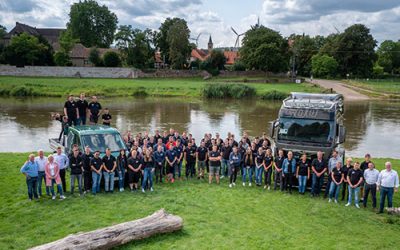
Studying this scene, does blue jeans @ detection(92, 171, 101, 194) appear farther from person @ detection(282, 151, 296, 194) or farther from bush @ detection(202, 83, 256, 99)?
bush @ detection(202, 83, 256, 99)

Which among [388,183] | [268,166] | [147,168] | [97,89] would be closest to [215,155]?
[268,166]

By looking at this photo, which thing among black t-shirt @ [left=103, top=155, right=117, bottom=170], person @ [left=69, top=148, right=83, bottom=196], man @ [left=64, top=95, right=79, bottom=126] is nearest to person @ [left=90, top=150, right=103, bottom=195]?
black t-shirt @ [left=103, top=155, right=117, bottom=170]

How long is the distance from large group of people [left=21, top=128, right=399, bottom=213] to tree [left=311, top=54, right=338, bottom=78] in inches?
3218

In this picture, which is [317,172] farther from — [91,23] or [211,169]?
[91,23]

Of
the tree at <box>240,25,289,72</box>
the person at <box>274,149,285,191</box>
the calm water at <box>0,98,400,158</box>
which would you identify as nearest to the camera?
the person at <box>274,149,285,191</box>

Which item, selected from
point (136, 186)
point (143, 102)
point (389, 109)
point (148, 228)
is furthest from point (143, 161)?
point (389, 109)

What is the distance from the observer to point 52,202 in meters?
11.6

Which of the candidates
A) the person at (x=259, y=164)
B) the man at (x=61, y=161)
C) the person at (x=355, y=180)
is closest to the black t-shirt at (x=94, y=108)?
the man at (x=61, y=161)

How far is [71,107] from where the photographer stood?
16.9 m

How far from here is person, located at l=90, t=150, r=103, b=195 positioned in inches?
487

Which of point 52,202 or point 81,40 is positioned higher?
point 81,40

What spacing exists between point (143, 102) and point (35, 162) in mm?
40816

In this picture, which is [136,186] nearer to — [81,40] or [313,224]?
[313,224]

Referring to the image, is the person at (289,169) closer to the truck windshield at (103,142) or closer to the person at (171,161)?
the person at (171,161)
